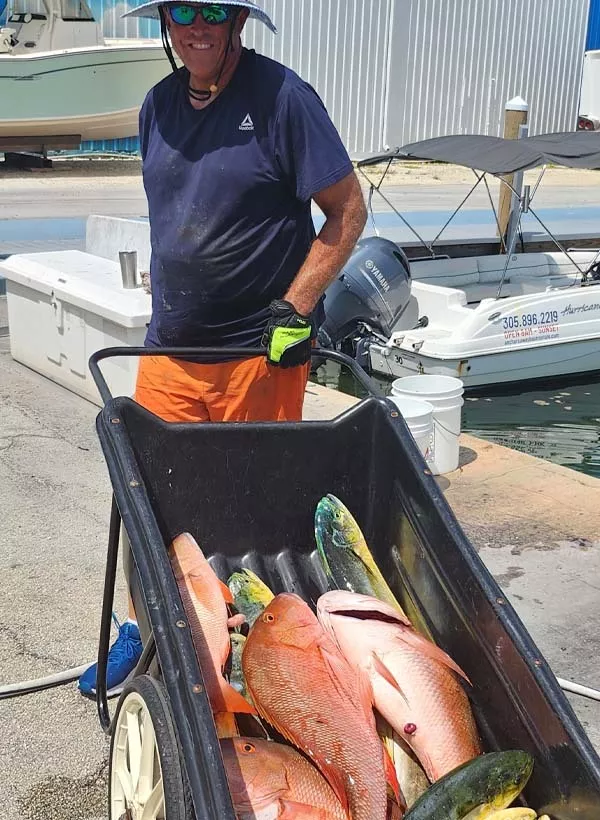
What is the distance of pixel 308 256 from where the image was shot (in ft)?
10.1

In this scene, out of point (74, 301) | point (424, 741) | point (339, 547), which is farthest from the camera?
point (74, 301)

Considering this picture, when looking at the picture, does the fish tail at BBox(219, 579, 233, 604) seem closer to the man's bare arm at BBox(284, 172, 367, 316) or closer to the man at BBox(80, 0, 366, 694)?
the man at BBox(80, 0, 366, 694)

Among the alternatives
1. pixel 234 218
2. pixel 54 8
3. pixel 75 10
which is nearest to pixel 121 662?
pixel 234 218

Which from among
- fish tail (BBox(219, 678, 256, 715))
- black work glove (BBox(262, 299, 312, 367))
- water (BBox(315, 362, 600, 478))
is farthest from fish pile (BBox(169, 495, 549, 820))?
water (BBox(315, 362, 600, 478))

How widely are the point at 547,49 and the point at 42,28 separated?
17152mm

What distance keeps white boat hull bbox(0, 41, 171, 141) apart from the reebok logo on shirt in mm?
19174

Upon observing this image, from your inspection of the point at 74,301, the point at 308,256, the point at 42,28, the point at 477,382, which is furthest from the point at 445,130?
the point at 308,256

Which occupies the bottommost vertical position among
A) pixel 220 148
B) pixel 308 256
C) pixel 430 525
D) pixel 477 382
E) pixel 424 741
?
pixel 477 382

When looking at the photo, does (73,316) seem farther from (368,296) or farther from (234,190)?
(368,296)

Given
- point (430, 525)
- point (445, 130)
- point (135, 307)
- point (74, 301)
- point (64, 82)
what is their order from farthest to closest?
point (445, 130) < point (64, 82) < point (74, 301) < point (135, 307) < point (430, 525)

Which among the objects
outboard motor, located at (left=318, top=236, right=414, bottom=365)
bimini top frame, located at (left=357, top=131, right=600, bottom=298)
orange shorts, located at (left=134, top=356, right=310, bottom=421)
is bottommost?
outboard motor, located at (left=318, top=236, right=414, bottom=365)

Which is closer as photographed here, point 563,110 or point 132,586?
point 132,586

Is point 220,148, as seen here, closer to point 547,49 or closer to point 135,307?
point 135,307

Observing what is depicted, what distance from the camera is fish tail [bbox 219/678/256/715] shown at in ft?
7.36
